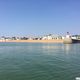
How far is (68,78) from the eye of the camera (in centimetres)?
1602

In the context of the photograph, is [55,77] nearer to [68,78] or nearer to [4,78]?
[68,78]

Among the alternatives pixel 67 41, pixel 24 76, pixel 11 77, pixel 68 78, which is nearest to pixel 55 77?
pixel 68 78

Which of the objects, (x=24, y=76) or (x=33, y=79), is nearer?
(x=33, y=79)

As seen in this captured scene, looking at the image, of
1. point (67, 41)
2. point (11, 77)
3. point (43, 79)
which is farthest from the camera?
point (67, 41)

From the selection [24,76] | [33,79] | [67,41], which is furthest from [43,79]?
[67,41]

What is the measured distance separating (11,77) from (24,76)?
1.35 m

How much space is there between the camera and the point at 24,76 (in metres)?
17.1

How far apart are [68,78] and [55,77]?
4.26ft

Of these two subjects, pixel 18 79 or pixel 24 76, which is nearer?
pixel 18 79

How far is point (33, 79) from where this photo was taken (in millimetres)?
15750

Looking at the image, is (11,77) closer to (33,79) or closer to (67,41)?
(33,79)

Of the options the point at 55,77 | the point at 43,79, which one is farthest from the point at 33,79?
the point at 55,77

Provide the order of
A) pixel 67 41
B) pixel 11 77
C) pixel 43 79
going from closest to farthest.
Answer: pixel 43 79
pixel 11 77
pixel 67 41

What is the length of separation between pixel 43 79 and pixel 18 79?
243 centimetres
